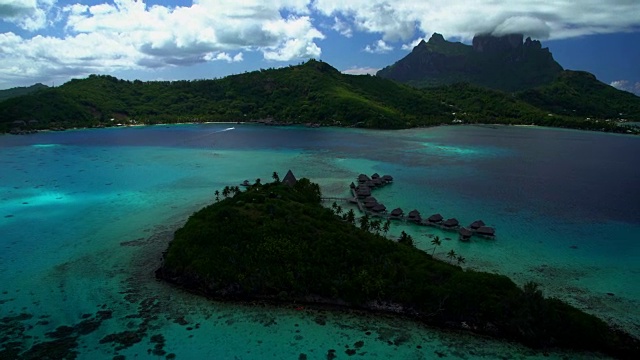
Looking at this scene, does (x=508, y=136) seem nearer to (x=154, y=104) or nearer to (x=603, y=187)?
(x=603, y=187)

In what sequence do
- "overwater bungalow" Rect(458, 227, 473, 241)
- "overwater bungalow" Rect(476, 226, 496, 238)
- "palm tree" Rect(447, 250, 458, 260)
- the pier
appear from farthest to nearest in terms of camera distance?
the pier
"overwater bungalow" Rect(476, 226, 496, 238)
"overwater bungalow" Rect(458, 227, 473, 241)
"palm tree" Rect(447, 250, 458, 260)

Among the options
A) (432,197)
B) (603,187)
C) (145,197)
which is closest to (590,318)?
(432,197)

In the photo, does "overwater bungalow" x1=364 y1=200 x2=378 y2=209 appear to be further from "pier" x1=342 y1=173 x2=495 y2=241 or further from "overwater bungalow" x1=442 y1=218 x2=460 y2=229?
"overwater bungalow" x1=442 y1=218 x2=460 y2=229

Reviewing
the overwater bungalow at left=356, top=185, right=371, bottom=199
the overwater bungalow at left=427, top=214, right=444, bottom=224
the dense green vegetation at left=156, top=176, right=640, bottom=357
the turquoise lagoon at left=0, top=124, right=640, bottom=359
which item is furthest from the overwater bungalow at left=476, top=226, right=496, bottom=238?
the overwater bungalow at left=356, top=185, right=371, bottom=199

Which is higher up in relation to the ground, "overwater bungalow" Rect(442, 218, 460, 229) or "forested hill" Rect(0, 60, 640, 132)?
"forested hill" Rect(0, 60, 640, 132)

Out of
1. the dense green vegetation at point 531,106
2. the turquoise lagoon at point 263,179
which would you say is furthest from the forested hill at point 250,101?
the turquoise lagoon at point 263,179

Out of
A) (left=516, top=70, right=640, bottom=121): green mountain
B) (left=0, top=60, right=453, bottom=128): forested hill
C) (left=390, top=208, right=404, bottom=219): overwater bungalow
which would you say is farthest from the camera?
(left=516, top=70, right=640, bottom=121): green mountain

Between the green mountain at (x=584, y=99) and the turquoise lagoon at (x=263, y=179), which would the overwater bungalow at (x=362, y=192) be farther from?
the green mountain at (x=584, y=99)
